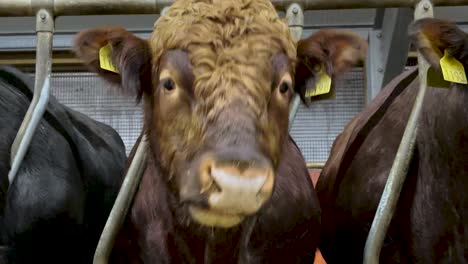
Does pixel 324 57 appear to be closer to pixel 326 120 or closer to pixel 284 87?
pixel 284 87

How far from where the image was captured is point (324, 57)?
2006 millimetres

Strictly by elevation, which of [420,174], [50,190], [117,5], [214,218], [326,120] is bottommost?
[326,120]

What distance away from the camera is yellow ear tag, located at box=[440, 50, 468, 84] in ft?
6.48

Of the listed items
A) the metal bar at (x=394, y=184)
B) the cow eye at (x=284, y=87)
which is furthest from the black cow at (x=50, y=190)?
the metal bar at (x=394, y=184)

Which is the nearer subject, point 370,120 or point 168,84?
point 168,84

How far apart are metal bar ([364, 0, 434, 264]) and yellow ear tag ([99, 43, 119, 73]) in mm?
719

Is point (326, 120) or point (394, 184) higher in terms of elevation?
point (394, 184)

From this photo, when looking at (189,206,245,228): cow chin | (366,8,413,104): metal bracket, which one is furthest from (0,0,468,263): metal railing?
(366,8,413,104): metal bracket

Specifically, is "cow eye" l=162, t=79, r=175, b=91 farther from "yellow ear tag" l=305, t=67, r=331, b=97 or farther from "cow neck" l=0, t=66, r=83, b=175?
"cow neck" l=0, t=66, r=83, b=175

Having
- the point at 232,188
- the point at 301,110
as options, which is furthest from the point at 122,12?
the point at 301,110

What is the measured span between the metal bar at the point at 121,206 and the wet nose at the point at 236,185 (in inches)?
18.1

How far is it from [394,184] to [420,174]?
0.65 feet

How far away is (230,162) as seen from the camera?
1505 mm

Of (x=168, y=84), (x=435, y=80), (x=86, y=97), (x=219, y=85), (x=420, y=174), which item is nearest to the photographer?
(x=219, y=85)
